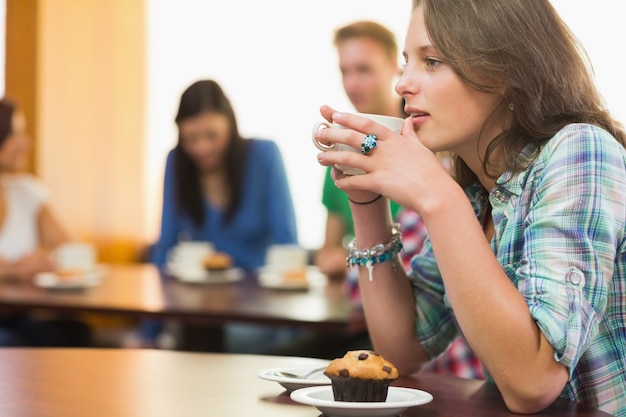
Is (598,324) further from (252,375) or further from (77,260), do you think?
Result: (77,260)

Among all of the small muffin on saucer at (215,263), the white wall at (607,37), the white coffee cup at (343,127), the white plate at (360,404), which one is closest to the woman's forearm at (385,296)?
the white coffee cup at (343,127)

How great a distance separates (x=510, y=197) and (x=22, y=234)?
9.80 feet

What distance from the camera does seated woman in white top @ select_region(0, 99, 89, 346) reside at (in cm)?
325

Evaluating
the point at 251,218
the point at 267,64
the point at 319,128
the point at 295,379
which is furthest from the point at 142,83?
the point at 295,379

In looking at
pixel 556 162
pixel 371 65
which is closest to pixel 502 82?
pixel 556 162

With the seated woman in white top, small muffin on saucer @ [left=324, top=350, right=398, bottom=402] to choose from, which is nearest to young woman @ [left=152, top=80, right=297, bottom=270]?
the seated woman in white top

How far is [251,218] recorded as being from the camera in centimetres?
385

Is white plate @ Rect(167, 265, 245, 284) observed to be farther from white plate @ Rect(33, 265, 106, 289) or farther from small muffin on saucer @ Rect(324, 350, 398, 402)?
small muffin on saucer @ Rect(324, 350, 398, 402)

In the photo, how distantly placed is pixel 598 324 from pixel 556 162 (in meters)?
0.23

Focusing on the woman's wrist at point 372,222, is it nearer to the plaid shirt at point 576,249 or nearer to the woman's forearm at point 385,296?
the woman's forearm at point 385,296

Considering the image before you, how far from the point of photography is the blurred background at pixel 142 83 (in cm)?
511

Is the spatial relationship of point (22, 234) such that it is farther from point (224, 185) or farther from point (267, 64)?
point (267, 64)

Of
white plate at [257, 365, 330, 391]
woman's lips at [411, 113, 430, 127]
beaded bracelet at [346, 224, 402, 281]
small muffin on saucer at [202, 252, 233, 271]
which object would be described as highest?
woman's lips at [411, 113, 430, 127]

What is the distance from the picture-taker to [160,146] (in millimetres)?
6012
